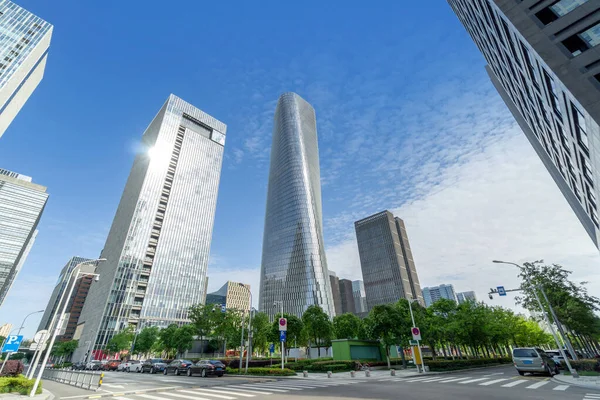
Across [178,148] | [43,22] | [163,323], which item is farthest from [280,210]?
[43,22]

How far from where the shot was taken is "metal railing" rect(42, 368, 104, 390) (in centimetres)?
1717

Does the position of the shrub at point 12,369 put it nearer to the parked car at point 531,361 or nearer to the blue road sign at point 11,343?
the blue road sign at point 11,343

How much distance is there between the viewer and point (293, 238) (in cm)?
11894

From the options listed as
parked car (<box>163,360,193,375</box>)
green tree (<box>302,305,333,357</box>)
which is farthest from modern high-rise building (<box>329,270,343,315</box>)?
parked car (<box>163,360,193,375</box>)

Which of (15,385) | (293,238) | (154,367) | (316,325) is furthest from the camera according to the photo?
(293,238)

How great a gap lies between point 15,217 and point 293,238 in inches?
4342

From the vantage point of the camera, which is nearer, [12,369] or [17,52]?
[12,369]

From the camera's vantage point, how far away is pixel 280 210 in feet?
417

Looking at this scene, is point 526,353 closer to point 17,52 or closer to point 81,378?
point 81,378

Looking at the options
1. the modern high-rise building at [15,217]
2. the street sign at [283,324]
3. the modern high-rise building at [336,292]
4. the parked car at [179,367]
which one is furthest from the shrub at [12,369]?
the modern high-rise building at [336,292]

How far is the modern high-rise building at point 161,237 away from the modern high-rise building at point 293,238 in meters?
28.5

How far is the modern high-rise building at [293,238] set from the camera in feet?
375

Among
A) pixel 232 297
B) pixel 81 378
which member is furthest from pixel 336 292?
pixel 81 378

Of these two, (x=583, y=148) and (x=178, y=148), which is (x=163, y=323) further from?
(x=583, y=148)
